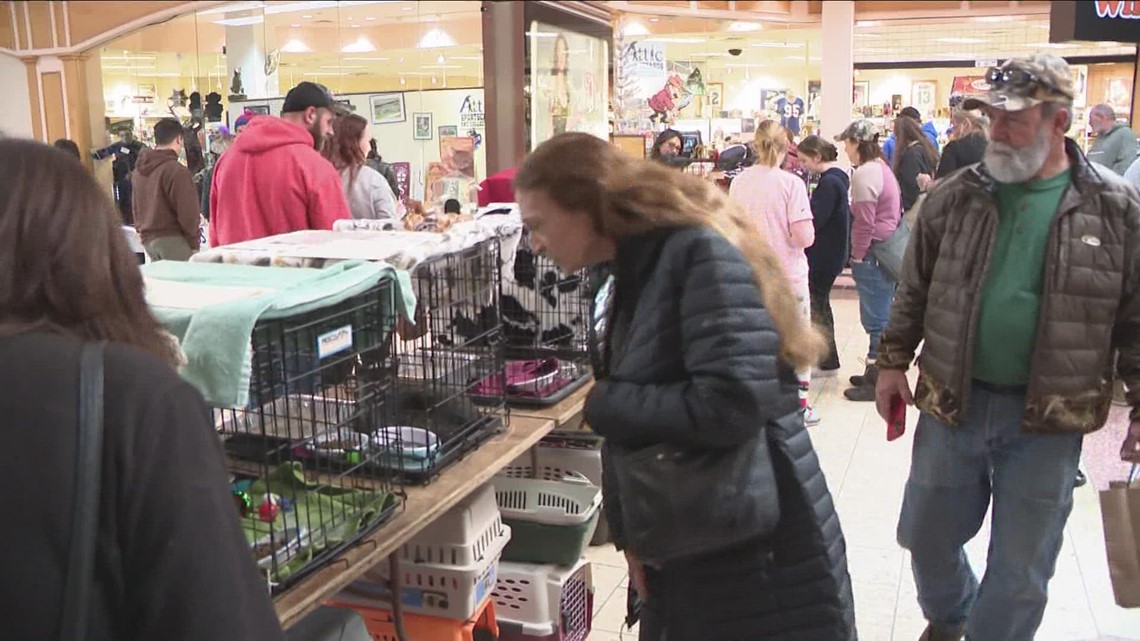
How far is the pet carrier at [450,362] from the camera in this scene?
2.20 m

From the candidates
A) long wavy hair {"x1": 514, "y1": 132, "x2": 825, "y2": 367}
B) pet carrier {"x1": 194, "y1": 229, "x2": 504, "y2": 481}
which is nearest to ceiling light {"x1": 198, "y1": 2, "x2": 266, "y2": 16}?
pet carrier {"x1": 194, "y1": 229, "x2": 504, "y2": 481}

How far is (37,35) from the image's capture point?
379 inches

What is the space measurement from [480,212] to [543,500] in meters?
0.82

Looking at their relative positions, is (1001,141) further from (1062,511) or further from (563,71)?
(563,71)

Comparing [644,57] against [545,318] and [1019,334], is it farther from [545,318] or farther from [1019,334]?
[1019,334]

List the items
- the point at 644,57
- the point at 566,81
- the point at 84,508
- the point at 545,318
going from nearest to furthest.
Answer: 1. the point at 84,508
2. the point at 545,318
3. the point at 566,81
4. the point at 644,57

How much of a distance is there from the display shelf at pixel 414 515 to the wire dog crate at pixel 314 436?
0.9 inches

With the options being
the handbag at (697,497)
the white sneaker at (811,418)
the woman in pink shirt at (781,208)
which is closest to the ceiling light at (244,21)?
the woman in pink shirt at (781,208)

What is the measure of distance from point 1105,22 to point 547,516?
7.50 ft

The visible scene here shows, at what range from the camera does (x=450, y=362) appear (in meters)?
2.39

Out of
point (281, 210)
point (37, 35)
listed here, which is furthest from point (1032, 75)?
point (37, 35)

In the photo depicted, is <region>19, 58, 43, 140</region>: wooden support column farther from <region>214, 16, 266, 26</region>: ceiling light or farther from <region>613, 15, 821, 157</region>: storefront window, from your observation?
<region>613, 15, 821, 157</region>: storefront window

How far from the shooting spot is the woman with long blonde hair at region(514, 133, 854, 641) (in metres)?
1.70

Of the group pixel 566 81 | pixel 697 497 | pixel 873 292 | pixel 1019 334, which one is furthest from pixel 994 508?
pixel 873 292
